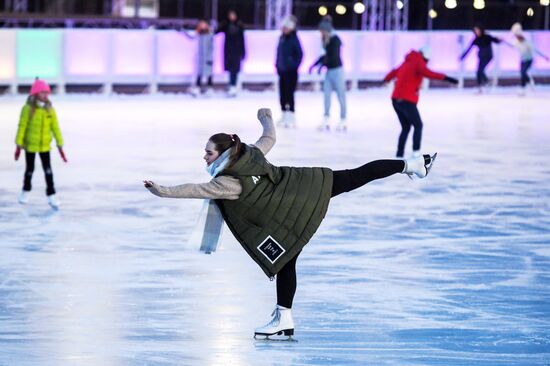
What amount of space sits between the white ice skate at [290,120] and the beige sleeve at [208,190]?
1227 centimetres

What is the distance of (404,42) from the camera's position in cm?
2730

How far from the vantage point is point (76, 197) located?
11.5 m

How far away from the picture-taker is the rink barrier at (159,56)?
22.6 metres

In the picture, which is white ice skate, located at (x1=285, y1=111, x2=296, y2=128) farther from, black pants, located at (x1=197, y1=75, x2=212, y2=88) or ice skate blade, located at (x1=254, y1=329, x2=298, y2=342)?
ice skate blade, located at (x1=254, y1=329, x2=298, y2=342)

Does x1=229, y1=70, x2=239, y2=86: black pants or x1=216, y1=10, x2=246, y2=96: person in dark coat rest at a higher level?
x1=216, y1=10, x2=246, y2=96: person in dark coat

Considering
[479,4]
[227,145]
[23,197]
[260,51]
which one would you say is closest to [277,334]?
[227,145]

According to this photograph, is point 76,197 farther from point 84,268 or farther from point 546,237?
point 546,237

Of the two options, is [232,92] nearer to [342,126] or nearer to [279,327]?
[342,126]

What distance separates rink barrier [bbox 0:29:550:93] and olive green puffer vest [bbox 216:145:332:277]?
15.1 m

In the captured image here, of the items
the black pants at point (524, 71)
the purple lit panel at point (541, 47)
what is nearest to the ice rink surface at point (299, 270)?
the black pants at point (524, 71)

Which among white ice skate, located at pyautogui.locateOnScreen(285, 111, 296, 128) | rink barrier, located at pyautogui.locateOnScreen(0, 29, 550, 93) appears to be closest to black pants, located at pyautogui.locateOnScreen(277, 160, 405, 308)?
white ice skate, located at pyautogui.locateOnScreen(285, 111, 296, 128)

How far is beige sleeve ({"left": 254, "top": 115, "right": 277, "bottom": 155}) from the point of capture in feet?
21.9

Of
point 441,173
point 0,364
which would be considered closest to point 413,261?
point 0,364

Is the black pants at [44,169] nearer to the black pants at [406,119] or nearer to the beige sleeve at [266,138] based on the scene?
the beige sleeve at [266,138]
